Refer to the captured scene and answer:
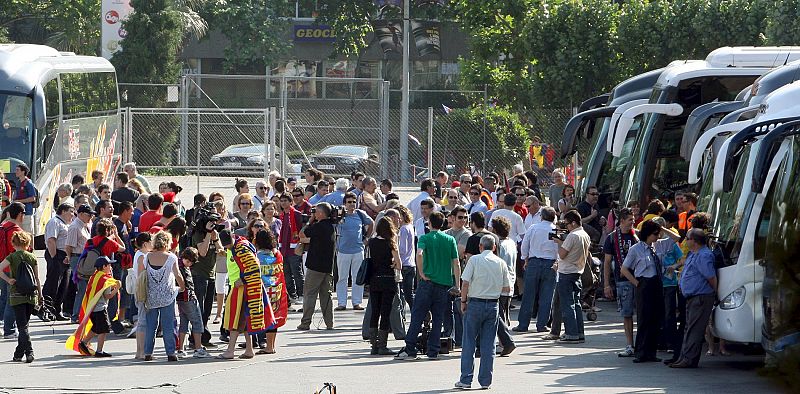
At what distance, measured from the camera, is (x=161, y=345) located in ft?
51.3

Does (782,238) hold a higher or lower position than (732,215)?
higher

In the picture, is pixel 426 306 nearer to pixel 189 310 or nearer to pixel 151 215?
pixel 189 310

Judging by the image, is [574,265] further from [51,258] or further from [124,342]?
[51,258]

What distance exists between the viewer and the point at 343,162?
36125 millimetres

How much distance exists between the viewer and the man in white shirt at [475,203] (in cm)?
1956

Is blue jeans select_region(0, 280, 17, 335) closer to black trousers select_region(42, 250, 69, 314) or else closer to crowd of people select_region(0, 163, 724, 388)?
crowd of people select_region(0, 163, 724, 388)

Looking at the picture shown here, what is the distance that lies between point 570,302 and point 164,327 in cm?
451

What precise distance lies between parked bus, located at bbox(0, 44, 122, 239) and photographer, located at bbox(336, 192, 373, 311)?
7443 millimetres

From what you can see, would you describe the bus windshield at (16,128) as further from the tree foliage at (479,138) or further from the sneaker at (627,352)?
the tree foliage at (479,138)

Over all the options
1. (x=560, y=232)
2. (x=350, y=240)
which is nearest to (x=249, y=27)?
(x=350, y=240)

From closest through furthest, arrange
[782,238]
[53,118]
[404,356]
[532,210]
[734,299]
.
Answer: [782,238]
[734,299]
[404,356]
[532,210]
[53,118]

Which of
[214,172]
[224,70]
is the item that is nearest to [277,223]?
[214,172]

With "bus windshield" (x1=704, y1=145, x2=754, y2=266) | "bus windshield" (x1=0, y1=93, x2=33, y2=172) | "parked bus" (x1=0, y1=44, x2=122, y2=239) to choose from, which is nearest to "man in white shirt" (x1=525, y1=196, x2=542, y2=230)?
"bus windshield" (x1=704, y1=145, x2=754, y2=266)

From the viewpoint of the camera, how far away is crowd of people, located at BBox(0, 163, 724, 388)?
13.8 meters
